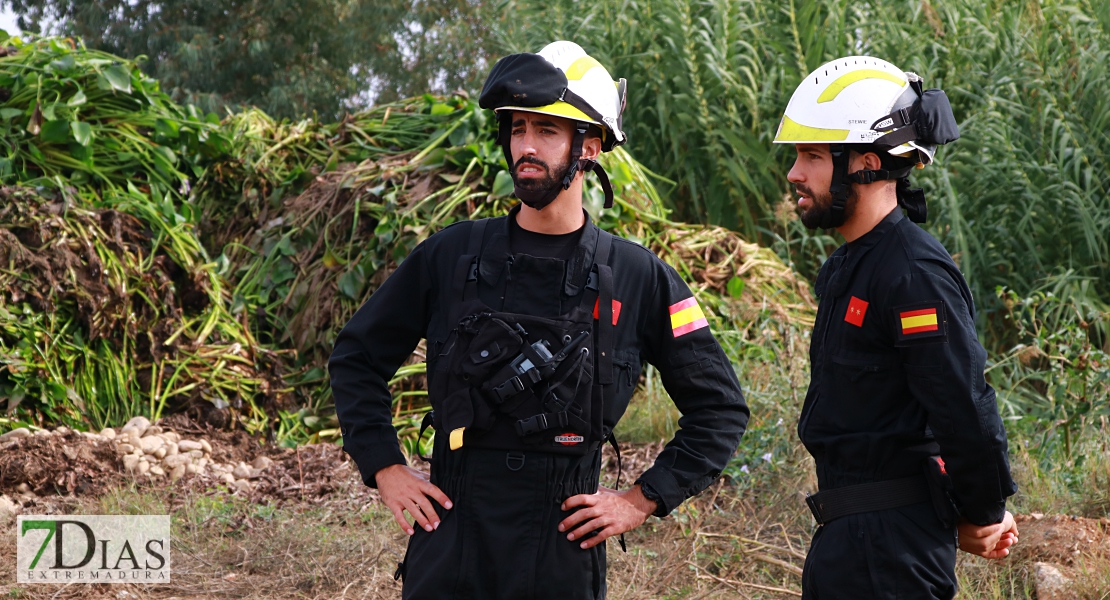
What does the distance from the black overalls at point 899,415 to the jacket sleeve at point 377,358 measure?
3.22 ft

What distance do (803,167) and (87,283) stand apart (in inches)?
158

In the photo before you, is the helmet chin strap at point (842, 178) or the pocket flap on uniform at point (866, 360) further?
the helmet chin strap at point (842, 178)

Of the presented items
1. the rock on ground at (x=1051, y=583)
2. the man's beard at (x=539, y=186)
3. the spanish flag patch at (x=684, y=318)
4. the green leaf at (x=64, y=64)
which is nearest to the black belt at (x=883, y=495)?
the spanish flag patch at (x=684, y=318)

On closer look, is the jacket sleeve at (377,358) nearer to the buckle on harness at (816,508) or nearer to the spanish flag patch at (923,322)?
the buckle on harness at (816,508)

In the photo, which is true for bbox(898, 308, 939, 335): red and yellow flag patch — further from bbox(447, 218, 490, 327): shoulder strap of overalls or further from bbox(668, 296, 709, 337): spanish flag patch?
bbox(447, 218, 490, 327): shoulder strap of overalls

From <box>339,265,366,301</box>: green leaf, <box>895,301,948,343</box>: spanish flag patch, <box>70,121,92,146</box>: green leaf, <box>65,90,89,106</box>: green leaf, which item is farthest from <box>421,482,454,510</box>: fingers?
<box>65,90,89,106</box>: green leaf

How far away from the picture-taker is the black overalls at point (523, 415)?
2.21 m

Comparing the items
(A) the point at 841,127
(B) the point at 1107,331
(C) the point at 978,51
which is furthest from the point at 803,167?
(C) the point at 978,51

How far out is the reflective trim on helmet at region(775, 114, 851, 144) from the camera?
2.41m

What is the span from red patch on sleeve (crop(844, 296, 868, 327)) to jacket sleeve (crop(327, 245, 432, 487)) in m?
0.99

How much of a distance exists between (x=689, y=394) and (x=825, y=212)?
1.79 feet

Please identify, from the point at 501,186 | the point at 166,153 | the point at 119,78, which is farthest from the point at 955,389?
the point at 119,78

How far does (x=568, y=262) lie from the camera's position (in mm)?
2365

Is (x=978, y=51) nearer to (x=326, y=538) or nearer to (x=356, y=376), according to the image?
(x=326, y=538)
